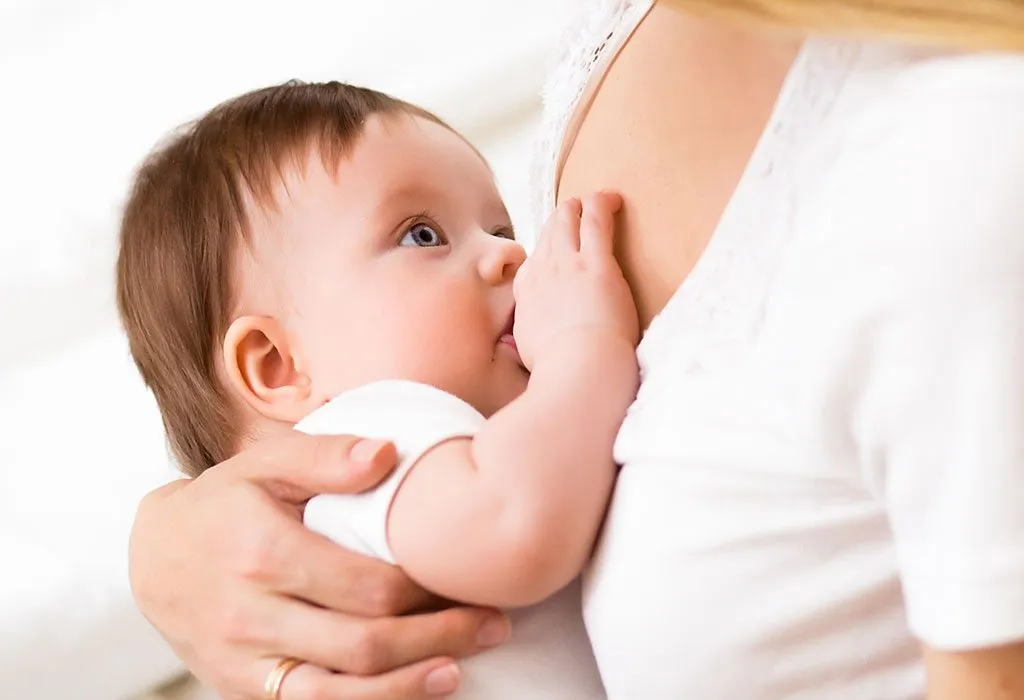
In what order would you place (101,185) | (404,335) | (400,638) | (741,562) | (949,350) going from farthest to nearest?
(101,185) → (404,335) → (400,638) → (741,562) → (949,350)

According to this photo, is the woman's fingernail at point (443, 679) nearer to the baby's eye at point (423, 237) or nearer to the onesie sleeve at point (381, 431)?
the onesie sleeve at point (381, 431)

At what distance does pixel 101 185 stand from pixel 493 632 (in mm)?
998

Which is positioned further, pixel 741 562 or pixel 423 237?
pixel 423 237

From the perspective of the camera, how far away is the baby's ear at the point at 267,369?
84 cm

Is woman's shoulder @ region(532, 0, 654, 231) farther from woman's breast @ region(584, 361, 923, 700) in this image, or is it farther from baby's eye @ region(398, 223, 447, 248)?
woman's breast @ region(584, 361, 923, 700)

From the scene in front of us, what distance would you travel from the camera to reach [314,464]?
0.70 meters

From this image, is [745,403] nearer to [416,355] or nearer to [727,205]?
[727,205]

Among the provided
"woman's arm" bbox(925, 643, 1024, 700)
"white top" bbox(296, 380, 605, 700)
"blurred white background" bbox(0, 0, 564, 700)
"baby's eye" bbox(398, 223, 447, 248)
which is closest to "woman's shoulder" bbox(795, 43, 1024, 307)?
"woman's arm" bbox(925, 643, 1024, 700)

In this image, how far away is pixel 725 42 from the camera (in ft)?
2.12

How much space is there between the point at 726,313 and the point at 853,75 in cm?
14

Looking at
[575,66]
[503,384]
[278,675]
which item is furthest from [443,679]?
[575,66]

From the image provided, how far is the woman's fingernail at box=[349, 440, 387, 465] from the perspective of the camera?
0.66 meters

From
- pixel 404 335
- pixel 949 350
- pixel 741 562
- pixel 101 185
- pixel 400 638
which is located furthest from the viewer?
pixel 101 185

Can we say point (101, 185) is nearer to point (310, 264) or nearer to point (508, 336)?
point (310, 264)
